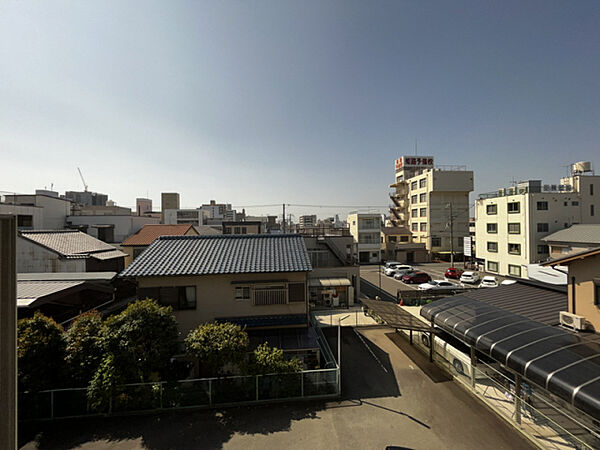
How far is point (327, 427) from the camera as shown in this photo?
28.5 ft

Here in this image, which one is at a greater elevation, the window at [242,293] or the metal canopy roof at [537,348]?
the window at [242,293]

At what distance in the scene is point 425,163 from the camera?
6681cm

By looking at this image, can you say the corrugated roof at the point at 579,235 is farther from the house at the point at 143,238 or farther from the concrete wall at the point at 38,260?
the concrete wall at the point at 38,260

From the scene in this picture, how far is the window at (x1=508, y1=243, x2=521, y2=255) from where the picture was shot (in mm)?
32112

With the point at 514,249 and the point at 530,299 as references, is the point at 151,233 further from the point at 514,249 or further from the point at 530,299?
the point at 514,249

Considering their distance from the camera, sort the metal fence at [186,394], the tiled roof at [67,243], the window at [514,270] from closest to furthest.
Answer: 1. the metal fence at [186,394]
2. the tiled roof at [67,243]
3. the window at [514,270]

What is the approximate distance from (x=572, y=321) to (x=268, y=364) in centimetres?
1096

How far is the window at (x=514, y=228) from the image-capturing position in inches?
1268

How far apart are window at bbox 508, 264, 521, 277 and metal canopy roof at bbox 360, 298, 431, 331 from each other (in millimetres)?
26334

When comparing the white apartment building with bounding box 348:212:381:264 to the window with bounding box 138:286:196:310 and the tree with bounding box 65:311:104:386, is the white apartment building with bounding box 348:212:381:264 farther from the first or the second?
the tree with bounding box 65:311:104:386

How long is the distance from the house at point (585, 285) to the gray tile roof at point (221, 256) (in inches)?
405

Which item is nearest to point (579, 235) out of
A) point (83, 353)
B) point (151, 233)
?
point (83, 353)

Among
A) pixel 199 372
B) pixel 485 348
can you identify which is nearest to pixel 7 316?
pixel 199 372

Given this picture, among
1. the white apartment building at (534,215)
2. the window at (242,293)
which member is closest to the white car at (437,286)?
the white apartment building at (534,215)
